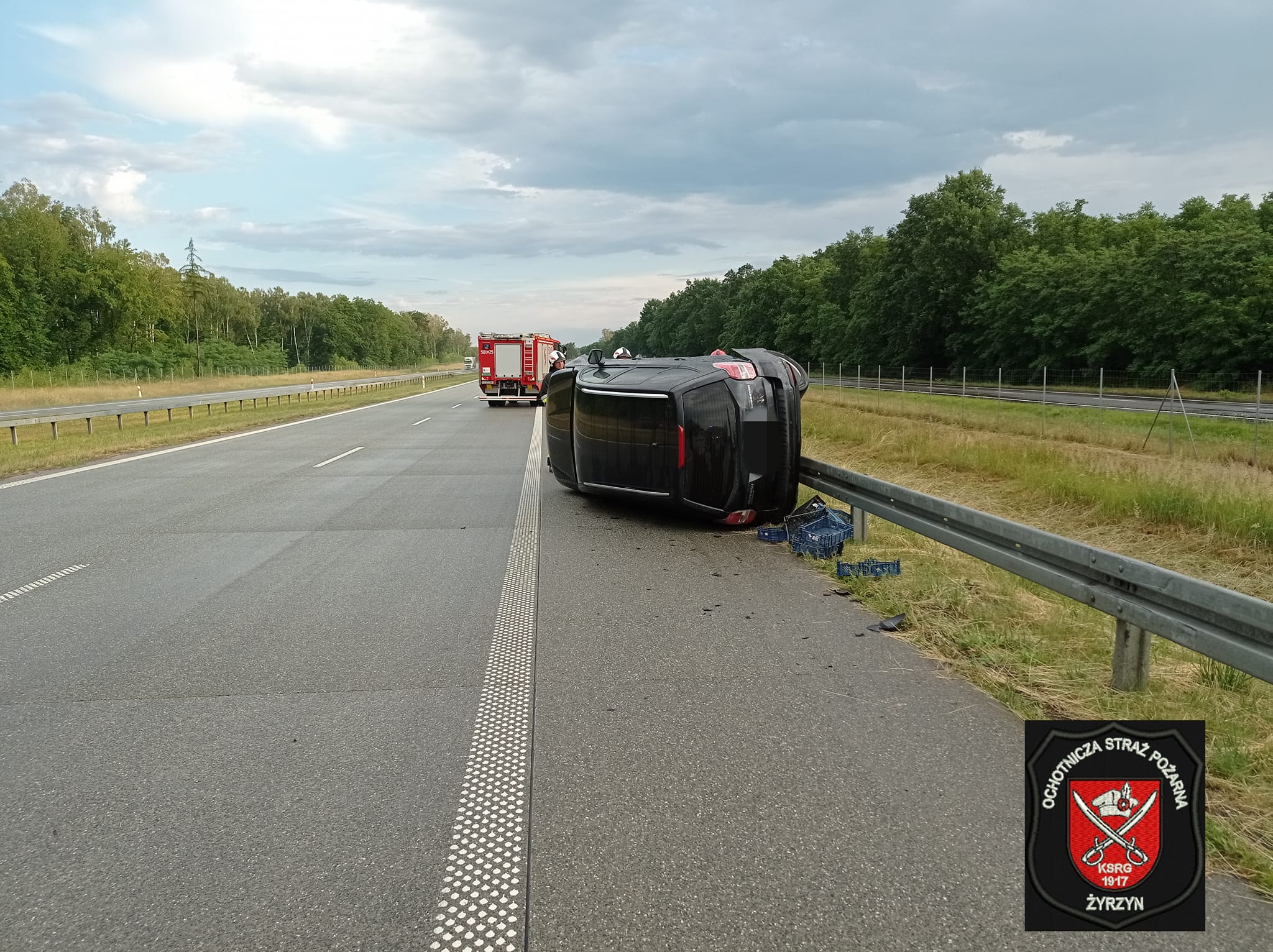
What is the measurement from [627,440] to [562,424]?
1.98 metres

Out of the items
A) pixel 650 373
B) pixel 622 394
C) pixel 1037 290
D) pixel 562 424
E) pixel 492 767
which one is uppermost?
pixel 1037 290

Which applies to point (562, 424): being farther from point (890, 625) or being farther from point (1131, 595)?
point (1131, 595)

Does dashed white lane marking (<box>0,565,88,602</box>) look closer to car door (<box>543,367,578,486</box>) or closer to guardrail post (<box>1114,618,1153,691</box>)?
car door (<box>543,367,578,486</box>)

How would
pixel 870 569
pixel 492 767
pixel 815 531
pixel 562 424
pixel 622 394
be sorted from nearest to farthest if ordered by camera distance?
1. pixel 492 767
2. pixel 870 569
3. pixel 815 531
4. pixel 622 394
5. pixel 562 424

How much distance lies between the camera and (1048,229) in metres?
71.2

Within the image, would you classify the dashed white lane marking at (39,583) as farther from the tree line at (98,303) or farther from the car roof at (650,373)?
the tree line at (98,303)

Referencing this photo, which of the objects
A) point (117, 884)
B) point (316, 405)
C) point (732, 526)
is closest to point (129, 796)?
point (117, 884)

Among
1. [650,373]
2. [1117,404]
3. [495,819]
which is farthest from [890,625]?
[1117,404]

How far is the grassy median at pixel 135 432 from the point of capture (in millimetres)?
16844

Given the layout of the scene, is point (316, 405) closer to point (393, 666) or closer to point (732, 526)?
point (732, 526)

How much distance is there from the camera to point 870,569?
740 cm

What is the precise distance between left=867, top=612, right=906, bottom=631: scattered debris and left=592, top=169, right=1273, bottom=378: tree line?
144 feet

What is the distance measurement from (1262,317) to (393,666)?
164 feet

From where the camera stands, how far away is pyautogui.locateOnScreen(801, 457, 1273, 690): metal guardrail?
3779mm
